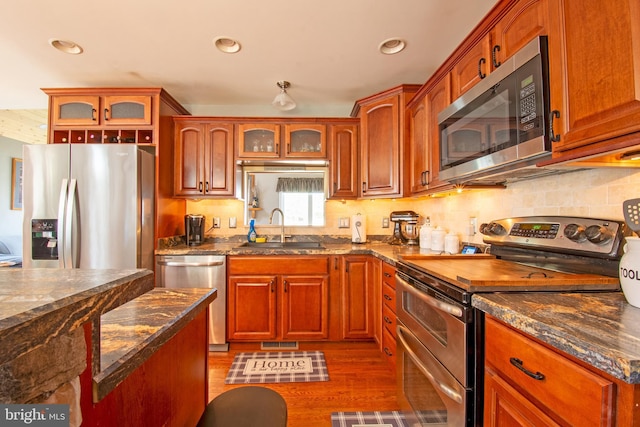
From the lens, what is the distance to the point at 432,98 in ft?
6.96

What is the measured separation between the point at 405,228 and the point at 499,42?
1.77 meters

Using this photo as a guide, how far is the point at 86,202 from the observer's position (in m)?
2.36

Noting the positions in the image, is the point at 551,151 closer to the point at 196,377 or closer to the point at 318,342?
the point at 196,377

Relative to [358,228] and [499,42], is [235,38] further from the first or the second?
[358,228]

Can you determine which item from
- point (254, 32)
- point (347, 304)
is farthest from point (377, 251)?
point (254, 32)

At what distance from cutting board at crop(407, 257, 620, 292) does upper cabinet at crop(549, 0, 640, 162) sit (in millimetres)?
461

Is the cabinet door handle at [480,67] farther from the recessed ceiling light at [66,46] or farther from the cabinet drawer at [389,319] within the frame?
the recessed ceiling light at [66,46]

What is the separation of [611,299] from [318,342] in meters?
2.12

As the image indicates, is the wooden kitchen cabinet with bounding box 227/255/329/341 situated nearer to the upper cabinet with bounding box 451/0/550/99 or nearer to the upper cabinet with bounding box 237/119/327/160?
the upper cabinet with bounding box 237/119/327/160

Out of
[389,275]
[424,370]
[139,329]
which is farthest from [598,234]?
[139,329]

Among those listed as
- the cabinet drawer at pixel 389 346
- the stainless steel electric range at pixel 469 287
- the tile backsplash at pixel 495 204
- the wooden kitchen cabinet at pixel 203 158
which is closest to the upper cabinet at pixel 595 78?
the tile backsplash at pixel 495 204

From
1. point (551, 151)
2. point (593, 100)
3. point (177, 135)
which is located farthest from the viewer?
point (177, 135)

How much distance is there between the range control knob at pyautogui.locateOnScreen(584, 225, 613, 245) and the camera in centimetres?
114
